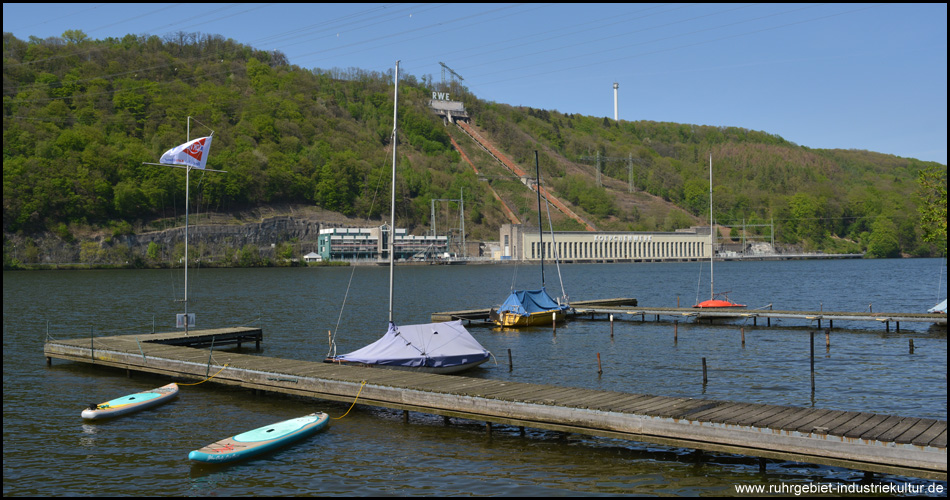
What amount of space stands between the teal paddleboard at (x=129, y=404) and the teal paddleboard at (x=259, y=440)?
20.1 feet


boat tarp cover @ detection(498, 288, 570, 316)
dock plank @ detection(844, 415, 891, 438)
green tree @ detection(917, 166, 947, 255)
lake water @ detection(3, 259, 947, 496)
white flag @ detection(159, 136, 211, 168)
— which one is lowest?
lake water @ detection(3, 259, 947, 496)

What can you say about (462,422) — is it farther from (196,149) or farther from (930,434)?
(196,149)

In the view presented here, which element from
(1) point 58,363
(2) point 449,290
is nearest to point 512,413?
(1) point 58,363

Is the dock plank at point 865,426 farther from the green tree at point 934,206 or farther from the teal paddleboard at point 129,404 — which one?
the teal paddleboard at point 129,404

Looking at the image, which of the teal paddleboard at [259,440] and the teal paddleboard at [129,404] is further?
the teal paddleboard at [129,404]

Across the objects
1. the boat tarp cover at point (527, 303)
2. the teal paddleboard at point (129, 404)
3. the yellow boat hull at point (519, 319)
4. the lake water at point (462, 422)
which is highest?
the boat tarp cover at point (527, 303)

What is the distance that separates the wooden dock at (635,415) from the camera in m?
16.1

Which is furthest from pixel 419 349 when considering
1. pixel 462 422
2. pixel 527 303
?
pixel 527 303

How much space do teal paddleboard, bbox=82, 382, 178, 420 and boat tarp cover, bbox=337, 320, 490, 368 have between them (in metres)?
6.50

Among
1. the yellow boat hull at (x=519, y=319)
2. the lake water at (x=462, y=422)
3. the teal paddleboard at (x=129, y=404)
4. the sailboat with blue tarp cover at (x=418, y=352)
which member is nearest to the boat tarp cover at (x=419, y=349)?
the sailboat with blue tarp cover at (x=418, y=352)

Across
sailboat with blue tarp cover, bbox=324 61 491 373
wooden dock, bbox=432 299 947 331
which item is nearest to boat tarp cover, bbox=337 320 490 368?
sailboat with blue tarp cover, bbox=324 61 491 373

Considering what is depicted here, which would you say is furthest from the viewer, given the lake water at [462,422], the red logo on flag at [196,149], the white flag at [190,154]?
the red logo on flag at [196,149]

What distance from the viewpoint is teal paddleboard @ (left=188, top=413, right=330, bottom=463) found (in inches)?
747

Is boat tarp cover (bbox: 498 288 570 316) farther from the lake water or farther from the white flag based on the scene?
the white flag
